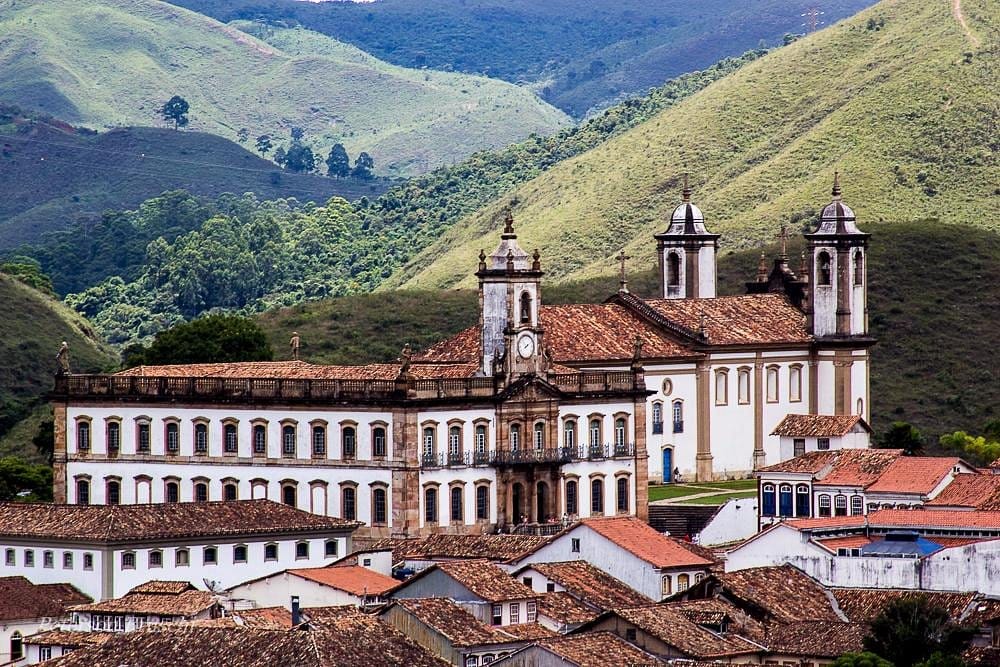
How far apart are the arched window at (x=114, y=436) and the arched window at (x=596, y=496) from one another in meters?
14.6

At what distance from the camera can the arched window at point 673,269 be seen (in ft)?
363

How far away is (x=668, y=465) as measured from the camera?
10119cm

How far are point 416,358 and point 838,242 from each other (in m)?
19.6

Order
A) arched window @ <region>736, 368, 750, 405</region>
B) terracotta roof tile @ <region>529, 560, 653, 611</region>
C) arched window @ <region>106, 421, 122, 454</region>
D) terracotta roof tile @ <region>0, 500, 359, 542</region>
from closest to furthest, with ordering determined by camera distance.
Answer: terracotta roof tile @ <region>529, 560, 653, 611</region> < terracotta roof tile @ <region>0, 500, 359, 542</region> < arched window @ <region>106, 421, 122, 454</region> < arched window @ <region>736, 368, 750, 405</region>

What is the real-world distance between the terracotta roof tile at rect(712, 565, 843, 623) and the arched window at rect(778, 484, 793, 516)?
11.1 metres

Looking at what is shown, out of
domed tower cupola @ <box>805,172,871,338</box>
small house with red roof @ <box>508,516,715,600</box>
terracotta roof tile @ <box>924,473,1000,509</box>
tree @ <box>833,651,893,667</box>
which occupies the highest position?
domed tower cupola @ <box>805,172,871,338</box>

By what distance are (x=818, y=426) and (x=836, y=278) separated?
14369 mm

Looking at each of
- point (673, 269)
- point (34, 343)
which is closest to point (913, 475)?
point (673, 269)

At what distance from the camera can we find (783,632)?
68.1m

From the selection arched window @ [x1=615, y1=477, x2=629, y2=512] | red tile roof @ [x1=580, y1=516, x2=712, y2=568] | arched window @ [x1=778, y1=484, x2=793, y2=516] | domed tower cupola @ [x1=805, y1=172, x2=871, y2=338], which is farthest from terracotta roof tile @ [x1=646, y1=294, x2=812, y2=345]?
red tile roof @ [x1=580, y1=516, x2=712, y2=568]

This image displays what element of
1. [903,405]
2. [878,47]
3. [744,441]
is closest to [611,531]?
[744,441]

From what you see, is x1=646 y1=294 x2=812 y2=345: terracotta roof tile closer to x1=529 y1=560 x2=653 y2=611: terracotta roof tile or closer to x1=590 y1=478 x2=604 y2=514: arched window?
x1=590 y1=478 x2=604 y2=514: arched window

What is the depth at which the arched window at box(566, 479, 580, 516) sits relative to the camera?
293 feet

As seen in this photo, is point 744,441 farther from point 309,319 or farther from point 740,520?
point 309,319
